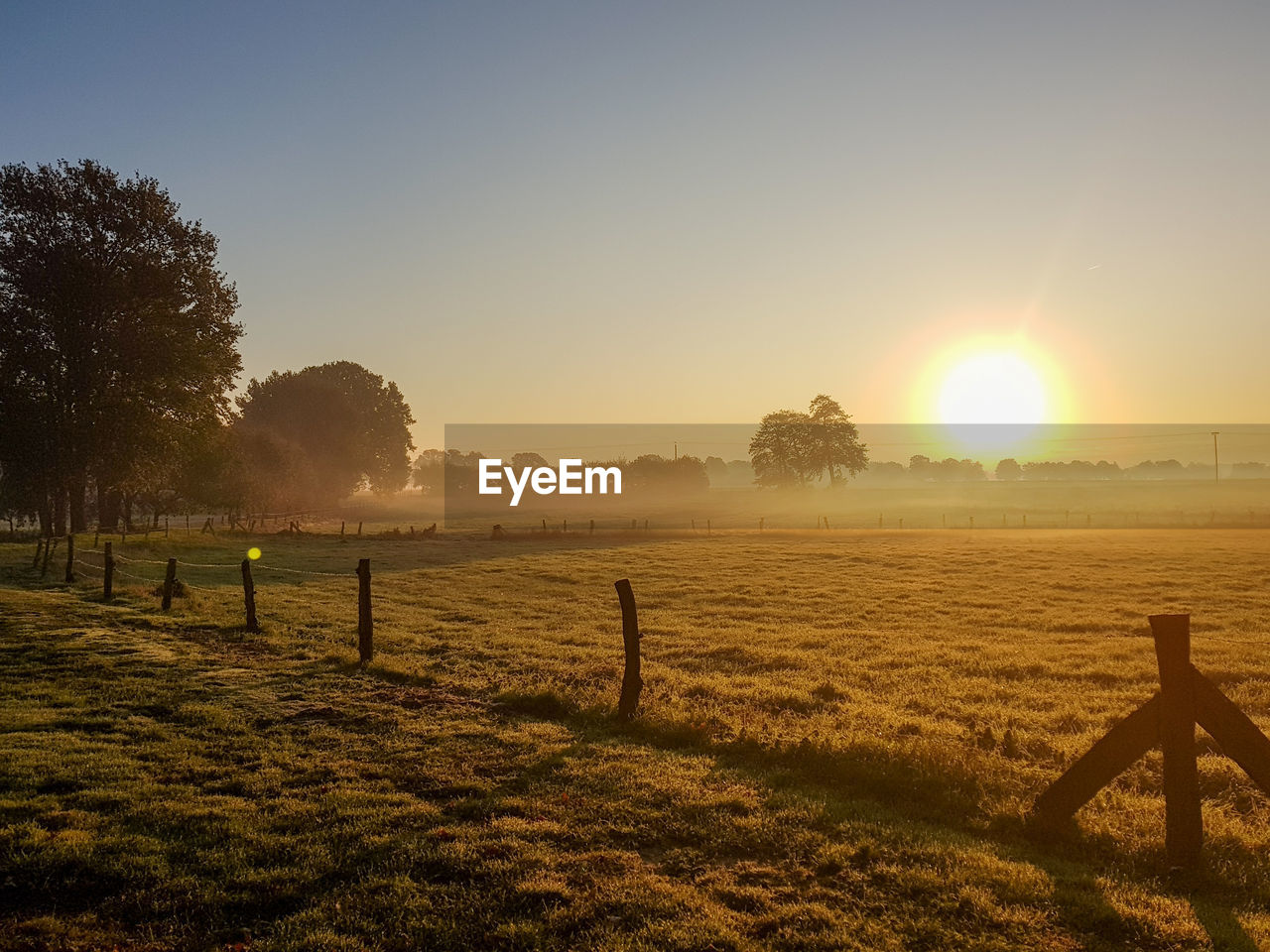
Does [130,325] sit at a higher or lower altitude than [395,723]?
higher

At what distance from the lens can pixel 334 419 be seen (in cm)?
10338

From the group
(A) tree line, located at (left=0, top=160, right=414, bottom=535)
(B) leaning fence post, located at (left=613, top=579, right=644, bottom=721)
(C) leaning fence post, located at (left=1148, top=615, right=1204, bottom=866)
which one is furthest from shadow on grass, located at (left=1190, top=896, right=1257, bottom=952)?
(A) tree line, located at (left=0, top=160, right=414, bottom=535)

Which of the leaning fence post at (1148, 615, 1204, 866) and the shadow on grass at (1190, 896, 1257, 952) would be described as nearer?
the shadow on grass at (1190, 896, 1257, 952)

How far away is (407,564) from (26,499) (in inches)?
1073

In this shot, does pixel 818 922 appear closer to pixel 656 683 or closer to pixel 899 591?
pixel 656 683

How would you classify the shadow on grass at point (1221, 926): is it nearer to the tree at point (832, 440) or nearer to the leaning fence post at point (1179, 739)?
the leaning fence post at point (1179, 739)

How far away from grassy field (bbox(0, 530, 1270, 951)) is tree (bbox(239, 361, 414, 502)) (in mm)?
83017

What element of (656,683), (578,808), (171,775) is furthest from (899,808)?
(171,775)

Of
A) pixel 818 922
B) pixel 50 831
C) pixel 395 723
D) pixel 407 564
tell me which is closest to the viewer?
pixel 818 922

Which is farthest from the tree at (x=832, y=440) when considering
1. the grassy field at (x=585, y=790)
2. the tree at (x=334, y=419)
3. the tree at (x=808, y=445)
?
the grassy field at (x=585, y=790)

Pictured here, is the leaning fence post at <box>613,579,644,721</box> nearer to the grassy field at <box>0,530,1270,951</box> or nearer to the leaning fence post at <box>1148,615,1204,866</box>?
the grassy field at <box>0,530,1270,951</box>

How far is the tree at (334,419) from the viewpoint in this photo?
10106 cm

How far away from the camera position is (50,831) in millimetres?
7766

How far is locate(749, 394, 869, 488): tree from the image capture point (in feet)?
444
